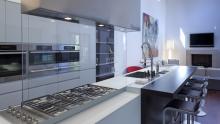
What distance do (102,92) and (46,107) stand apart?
64 cm

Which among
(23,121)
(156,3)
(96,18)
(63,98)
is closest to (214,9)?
(156,3)

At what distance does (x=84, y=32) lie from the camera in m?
3.19

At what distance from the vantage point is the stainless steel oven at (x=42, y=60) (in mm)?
2254

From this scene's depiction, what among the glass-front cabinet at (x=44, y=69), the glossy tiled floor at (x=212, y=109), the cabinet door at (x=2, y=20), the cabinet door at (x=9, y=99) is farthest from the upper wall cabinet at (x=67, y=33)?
the glossy tiled floor at (x=212, y=109)

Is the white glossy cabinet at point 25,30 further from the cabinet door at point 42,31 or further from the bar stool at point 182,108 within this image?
the bar stool at point 182,108

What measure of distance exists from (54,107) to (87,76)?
1.82 m

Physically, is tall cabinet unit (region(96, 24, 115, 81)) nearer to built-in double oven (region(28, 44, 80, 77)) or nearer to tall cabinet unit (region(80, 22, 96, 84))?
tall cabinet unit (region(80, 22, 96, 84))

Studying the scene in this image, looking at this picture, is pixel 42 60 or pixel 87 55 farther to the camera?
pixel 87 55

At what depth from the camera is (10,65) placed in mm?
2477

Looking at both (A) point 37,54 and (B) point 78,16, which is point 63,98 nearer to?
(B) point 78,16

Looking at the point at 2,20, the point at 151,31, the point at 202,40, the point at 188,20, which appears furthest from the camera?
the point at 188,20

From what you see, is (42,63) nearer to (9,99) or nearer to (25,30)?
(25,30)

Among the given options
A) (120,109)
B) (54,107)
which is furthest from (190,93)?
(54,107)

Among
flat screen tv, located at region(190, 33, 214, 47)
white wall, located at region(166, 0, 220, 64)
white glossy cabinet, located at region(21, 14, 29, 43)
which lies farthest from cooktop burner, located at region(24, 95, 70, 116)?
white wall, located at region(166, 0, 220, 64)
